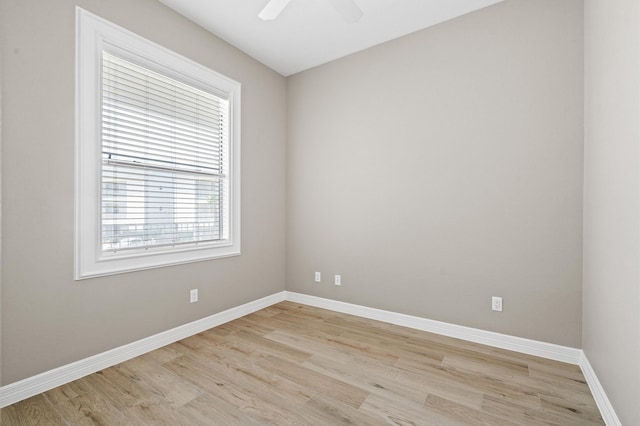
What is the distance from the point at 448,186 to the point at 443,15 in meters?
1.51

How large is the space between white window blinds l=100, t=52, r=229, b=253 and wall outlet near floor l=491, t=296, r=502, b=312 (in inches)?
102

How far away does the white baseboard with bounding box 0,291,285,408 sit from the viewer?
1.76 m

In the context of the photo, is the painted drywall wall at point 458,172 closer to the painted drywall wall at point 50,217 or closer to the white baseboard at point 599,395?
the white baseboard at point 599,395

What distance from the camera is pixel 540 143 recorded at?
7.55 feet

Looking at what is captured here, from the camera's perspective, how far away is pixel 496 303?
249 cm

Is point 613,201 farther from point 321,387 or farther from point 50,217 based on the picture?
point 50,217

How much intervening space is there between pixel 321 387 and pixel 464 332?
1450mm

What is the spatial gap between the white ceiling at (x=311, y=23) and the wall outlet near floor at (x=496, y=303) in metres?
2.46

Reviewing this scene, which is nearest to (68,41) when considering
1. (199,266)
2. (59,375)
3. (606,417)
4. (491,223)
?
(199,266)

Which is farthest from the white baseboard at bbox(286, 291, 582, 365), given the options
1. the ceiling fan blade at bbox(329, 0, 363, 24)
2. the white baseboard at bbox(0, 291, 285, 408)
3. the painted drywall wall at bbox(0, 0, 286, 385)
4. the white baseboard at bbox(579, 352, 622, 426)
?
the ceiling fan blade at bbox(329, 0, 363, 24)

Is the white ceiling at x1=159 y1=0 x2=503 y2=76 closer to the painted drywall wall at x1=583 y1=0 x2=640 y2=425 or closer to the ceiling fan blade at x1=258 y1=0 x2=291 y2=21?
the ceiling fan blade at x1=258 y1=0 x2=291 y2=21

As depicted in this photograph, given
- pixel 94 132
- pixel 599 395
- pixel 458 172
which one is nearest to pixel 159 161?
pixel 94 132

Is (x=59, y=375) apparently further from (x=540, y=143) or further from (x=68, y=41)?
(x=540, y=143)

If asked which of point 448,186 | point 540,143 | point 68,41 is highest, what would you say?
point 68,41
